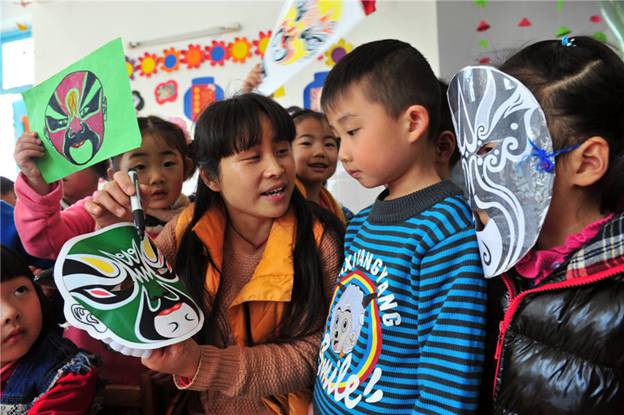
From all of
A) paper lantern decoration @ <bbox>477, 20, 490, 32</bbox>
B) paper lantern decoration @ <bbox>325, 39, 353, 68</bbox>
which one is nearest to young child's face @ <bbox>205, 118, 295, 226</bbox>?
paper lantern decoration @ <bbox>325, 39, 353, 68</bbox>

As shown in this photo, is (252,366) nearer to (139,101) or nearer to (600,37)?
(600,37)

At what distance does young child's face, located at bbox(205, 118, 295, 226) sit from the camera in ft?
3.46

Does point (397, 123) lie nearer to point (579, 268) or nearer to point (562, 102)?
point (562, 102)

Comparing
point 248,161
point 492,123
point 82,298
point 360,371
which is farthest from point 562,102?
point 82,298

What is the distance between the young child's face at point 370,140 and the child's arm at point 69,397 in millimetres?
695

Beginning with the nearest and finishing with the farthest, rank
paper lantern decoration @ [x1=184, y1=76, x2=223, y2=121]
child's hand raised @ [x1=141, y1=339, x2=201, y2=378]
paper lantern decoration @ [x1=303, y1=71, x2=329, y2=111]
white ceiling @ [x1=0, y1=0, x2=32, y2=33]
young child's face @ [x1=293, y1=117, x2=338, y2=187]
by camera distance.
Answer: child's hand raised @ [x1=141, y1=339, x2=201, y2=378], young child's face @ [x1=293, y1=117, x2=338, y2=187], paper lantern decoration @ [x1=303, y1=71, x2=329, y2=111], paper lantern decoration @ [x1=184, y1=76, x2=223, y2=121], white ceiling @ [x1=0, y1=0, x2=32, y2=33]

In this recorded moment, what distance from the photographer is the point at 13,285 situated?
1019mm

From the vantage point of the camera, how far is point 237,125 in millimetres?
1062

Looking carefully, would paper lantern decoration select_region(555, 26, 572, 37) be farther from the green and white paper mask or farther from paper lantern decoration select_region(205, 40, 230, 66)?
the green and white paper mask

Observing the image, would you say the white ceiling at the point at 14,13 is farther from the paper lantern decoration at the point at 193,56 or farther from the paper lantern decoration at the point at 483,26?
the paper lantern decoration at the point at 483,26

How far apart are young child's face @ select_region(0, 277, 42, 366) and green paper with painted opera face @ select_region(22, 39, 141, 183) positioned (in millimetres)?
241

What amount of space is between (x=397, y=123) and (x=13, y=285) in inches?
33.1

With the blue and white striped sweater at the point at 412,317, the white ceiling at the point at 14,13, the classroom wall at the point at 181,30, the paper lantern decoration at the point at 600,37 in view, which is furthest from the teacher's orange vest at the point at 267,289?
the white ceiling at the point at 14,13

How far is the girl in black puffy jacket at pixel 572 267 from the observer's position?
610 millimetres
